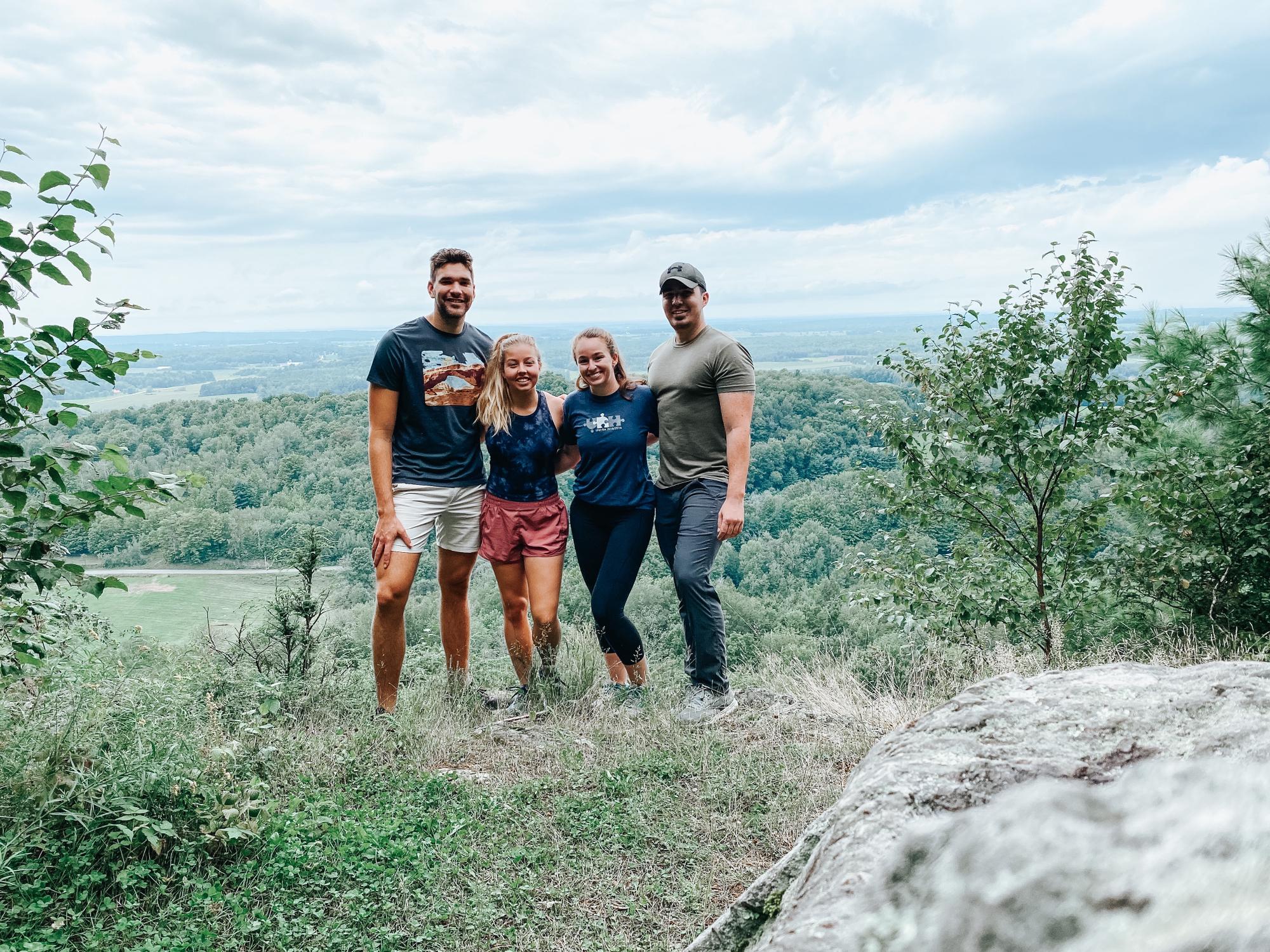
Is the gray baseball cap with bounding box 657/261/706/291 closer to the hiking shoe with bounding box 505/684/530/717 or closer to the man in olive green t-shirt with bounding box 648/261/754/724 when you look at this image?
the man in olive green t-shirt with bounding box 648/261/754/724

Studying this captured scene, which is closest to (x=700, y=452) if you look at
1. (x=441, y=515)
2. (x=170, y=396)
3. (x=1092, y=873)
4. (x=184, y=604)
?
(x=441, y=515)

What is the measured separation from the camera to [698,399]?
4137mm

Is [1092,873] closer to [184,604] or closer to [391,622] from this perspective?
[391,622]

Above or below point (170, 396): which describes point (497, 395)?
below

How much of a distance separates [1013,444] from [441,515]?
14.4 feet

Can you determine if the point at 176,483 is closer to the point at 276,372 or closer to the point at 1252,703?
the point at 1252,703

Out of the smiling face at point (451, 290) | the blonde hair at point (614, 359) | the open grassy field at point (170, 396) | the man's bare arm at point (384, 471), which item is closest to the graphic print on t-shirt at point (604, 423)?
the blonde hair at point (614, 359)

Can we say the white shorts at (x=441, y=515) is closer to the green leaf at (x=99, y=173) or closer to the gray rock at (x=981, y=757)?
the green leaf at (x=99, y=173)

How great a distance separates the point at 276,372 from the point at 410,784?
101 feet

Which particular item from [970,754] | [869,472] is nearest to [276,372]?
[869,472]

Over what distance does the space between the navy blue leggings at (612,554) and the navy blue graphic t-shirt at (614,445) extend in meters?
0.08

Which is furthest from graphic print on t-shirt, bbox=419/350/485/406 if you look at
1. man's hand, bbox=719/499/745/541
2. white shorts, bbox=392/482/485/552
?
man's hand, bbox=719/499/745/541

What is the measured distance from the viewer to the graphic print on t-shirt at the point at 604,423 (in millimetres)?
4172

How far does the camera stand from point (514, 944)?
2.53 meters
